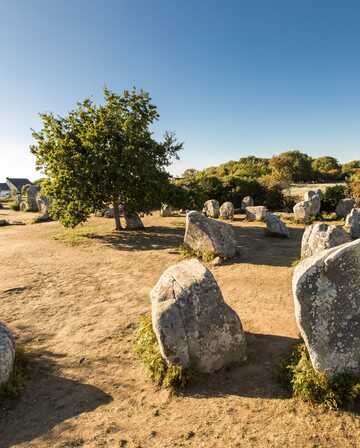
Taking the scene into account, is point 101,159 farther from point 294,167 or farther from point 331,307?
point 294,167

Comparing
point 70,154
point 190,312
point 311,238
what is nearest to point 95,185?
point 70,154

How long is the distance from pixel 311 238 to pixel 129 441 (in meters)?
9.67

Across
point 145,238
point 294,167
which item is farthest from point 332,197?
point 294,167

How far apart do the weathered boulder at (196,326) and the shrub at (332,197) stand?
23.2 m

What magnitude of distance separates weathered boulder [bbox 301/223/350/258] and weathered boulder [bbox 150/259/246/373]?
6.56 m

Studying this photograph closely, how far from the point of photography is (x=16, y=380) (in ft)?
19.4

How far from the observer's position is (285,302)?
8.86 m

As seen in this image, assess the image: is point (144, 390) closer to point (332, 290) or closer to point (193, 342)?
point (193, 342)

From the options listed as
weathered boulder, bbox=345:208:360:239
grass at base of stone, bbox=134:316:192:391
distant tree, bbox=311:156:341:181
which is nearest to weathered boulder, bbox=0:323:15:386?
grass at base of stone, bbox=134:316:192:391

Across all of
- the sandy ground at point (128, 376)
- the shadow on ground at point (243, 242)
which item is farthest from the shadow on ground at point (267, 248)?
the sandy ground at point (128, 376)

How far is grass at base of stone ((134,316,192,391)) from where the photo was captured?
18.3 feet

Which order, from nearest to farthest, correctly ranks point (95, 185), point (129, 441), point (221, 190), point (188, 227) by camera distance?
Answer: point (129, 441), point (188, 227), point (95, 185), point (221, 190)

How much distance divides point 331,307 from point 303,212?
18.7 metres

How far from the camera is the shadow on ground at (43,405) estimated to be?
4.89 meters
